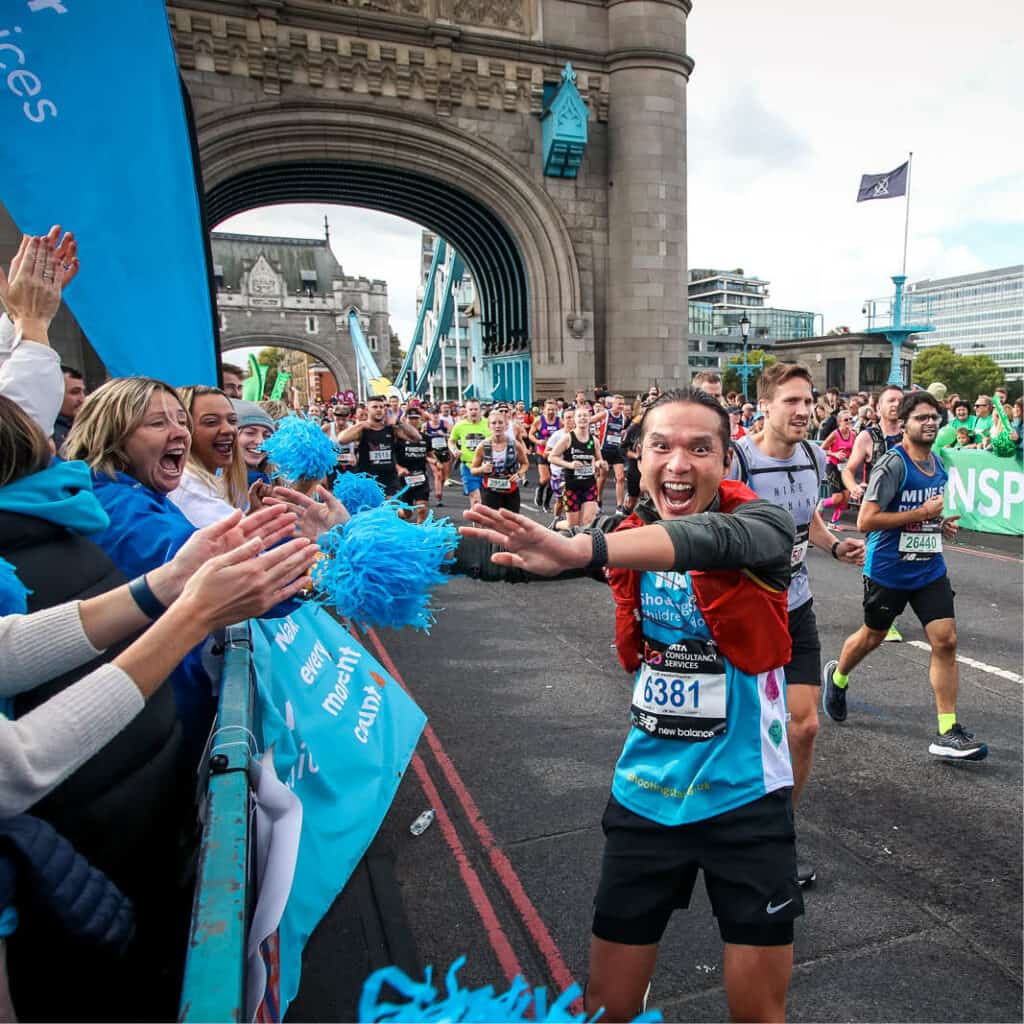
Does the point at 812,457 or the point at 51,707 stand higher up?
the point at 812,457

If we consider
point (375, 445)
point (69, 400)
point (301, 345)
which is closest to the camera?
point (69, 400)

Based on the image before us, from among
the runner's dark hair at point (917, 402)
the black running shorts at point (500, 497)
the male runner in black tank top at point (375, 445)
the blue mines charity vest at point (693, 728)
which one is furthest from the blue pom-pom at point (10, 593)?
the black running shorts at point (500, 497)

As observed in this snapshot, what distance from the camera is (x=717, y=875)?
1778 mm

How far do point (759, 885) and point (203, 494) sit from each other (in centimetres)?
243

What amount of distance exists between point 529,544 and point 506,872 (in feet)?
7.06

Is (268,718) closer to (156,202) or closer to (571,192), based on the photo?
(156,202)

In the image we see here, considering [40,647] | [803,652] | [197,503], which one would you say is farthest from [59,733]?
[803,652]

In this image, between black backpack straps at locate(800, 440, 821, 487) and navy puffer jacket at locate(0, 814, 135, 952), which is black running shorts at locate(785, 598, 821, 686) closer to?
black backpack straps at locate(800, 440, 821, 487)

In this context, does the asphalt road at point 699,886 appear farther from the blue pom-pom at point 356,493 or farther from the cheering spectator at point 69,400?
the cheering spectator at point 69,400

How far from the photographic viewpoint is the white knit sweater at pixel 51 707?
1.24 meters

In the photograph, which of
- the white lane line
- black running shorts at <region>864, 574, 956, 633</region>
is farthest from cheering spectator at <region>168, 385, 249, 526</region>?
the white lane line

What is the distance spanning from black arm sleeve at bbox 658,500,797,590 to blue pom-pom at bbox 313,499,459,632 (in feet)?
2.82

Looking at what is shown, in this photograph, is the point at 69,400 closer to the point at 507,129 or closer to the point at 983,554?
the point at 983,554

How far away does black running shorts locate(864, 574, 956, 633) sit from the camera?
13.9 ft
